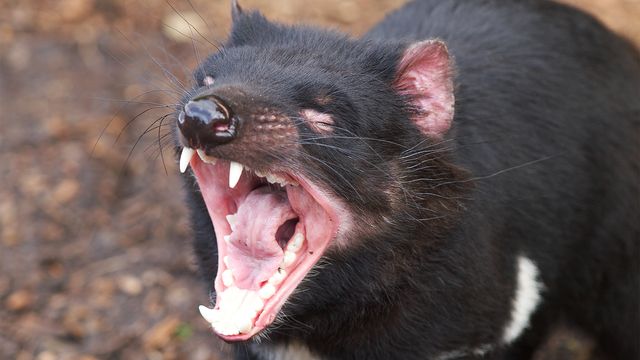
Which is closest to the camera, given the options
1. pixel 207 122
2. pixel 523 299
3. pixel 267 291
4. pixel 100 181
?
pixel 207 122

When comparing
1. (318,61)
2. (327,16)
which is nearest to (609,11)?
(327,16)

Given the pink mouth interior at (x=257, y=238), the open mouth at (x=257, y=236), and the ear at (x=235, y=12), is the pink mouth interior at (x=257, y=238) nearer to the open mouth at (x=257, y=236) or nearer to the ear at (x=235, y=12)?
the open mouth at (x=257, y=236)

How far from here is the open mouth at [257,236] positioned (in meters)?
2.30

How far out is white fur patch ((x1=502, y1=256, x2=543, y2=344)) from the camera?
3002 millimetres

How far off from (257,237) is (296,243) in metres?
0.10

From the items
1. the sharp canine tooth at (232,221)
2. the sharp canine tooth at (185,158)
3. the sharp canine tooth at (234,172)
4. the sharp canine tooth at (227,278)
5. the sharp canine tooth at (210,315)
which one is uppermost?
the sharp canine tooth at (234,172)

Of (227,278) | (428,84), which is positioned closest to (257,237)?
(227,278)

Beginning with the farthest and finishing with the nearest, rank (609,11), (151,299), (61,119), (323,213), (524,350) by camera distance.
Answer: (609,11) < (61,119) < (151,299) < (524,350) < (323,213)

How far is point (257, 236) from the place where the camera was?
7.89ft

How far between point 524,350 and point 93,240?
1.96 metres

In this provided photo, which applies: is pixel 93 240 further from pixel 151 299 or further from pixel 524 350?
pixel 524 350

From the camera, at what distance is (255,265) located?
7.89ft

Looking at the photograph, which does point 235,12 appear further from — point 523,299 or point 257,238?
point 523,299

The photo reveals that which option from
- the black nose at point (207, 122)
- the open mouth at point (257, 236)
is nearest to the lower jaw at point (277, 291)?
the open mouth at point (257, 236)
